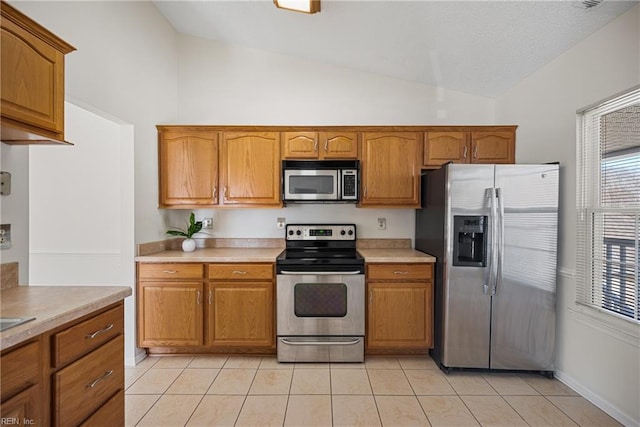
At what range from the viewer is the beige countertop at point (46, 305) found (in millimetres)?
1052

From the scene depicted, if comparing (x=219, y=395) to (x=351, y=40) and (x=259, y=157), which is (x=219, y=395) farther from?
(x=351, y=40)

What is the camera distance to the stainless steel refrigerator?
2430 millimetres

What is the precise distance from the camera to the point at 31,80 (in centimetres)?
137

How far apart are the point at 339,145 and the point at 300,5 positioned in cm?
119

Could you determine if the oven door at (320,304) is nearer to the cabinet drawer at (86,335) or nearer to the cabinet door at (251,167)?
the cabinet door at (251,167)

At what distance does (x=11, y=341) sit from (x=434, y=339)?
271cm

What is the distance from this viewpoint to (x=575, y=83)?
2.31 meters

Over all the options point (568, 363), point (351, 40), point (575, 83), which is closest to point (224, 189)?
point (351, 40)

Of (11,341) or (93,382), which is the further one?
(93,382)

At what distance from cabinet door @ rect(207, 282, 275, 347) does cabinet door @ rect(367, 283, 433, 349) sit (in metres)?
0.89

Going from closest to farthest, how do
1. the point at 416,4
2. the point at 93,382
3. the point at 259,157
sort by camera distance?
1. the point at 93,382
2. the point at 416,4
3. the point at 259,157

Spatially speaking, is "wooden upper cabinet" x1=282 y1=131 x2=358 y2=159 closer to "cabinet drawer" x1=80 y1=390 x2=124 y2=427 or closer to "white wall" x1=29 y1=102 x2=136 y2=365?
"white wall" x1=29 y1=102 x2=136 y2=365

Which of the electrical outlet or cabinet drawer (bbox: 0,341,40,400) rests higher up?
the electrical outlet

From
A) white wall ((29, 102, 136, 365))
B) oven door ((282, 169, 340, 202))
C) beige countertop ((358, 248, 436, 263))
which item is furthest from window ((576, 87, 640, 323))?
white wall ((29, 102, 136, 365))
